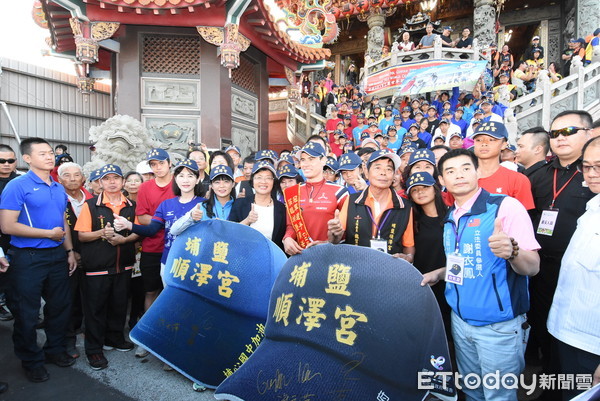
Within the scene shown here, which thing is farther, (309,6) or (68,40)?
(309,6)

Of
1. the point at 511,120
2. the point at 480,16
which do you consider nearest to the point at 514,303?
the point at 511,120

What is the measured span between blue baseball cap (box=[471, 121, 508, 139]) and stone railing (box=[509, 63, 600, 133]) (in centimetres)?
738

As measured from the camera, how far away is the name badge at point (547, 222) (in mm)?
2697

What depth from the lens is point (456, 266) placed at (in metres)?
2.14

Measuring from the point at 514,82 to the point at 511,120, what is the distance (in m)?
4.41

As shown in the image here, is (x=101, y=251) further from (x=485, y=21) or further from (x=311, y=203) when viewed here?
(x=485, y=21)

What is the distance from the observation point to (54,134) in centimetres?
1186

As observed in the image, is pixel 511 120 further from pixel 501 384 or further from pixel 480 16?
pixel 480 16

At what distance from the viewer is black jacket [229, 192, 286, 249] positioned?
331 cm

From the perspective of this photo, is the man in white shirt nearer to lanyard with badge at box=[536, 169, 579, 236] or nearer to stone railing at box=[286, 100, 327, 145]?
lanyard with badge at box=[536, 169, 579, 236]

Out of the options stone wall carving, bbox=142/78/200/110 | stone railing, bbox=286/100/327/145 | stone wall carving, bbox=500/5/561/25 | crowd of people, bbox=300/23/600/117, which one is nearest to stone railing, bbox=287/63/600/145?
crowd of people, bbox=300/23/600/117

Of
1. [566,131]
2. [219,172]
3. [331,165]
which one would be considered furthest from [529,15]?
[219,172]

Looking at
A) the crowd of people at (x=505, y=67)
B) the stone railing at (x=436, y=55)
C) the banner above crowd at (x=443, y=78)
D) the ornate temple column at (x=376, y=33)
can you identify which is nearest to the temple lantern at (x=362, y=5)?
the ornate temple column at (x=376, y=33)

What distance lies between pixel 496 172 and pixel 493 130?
1.12ft
